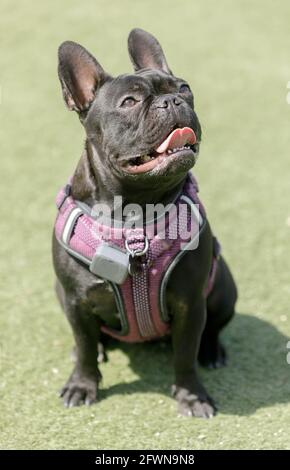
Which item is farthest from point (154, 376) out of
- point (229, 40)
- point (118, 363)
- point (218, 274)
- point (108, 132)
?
point (229, 40)

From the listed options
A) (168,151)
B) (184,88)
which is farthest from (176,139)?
(184,88)

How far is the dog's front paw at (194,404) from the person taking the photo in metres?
3.18

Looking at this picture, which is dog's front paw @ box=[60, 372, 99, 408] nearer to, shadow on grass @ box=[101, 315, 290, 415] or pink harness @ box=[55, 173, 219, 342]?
shadow on grass @ box=[101, 315, 290, 415]

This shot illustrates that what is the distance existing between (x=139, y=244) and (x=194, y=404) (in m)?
0.72

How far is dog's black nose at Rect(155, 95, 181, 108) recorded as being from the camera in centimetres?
272

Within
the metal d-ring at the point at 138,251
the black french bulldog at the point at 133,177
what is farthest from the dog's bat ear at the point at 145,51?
the metal d-ring at the point at 138,251

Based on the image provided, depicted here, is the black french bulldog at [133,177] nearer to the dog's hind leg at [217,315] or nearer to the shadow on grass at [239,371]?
the dog's hind leg at [217,315]

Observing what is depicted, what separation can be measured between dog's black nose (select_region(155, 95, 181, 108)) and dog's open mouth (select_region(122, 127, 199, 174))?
89mm

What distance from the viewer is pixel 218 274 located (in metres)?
3.44

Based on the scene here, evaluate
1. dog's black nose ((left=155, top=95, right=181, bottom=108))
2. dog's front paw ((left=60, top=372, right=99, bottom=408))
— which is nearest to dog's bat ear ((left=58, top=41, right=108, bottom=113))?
dog's black nose ((left=155, top=95, right=181, bottom=108))

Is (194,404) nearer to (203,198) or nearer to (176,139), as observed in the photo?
(176,139)

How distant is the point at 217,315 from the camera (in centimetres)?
350
